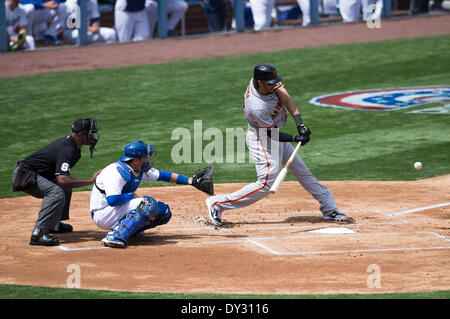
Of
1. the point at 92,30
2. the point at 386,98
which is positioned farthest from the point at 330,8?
the point at 386,98

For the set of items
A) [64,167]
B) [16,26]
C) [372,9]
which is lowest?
[372,9]

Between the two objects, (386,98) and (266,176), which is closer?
(266,176)

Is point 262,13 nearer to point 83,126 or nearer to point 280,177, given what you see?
point 280,177

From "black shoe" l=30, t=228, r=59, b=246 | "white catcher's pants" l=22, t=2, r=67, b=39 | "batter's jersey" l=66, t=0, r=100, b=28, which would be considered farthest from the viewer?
"batter's jersey" l=66, t=0, r=100, b=28

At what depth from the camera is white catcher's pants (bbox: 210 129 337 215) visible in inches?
322

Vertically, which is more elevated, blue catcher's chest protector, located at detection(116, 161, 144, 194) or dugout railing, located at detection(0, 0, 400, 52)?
blue catcher's chest protector, located at detection(116, 161, 144, 194)

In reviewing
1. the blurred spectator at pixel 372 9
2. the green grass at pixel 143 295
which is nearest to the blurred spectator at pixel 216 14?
the blurred spectator at pixel 372 9

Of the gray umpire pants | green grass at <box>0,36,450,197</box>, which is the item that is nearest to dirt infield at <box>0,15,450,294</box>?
the gray umpire pants

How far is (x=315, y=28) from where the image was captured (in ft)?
75.4

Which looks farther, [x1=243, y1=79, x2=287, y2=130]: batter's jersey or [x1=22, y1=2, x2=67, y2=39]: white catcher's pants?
[x1=22, y1=2, x2=67, y2=39]: white catcher's pants

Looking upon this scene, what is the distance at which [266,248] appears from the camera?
24.6ft

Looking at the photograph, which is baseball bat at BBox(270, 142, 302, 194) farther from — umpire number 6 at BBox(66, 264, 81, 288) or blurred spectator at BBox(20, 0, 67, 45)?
blurred spectator at BBox(20, 0, 67, 45)

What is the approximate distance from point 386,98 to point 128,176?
971 cm

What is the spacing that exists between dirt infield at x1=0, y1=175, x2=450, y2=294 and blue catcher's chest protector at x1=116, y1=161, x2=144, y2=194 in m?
0.56
